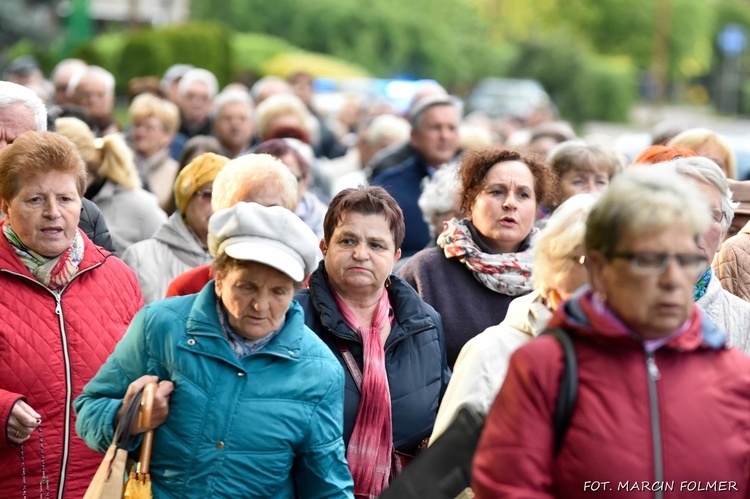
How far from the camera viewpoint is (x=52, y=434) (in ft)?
15.8

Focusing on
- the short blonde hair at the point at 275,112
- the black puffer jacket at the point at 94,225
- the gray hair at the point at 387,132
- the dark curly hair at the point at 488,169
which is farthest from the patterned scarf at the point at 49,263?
the gray hair at the point at 387,132

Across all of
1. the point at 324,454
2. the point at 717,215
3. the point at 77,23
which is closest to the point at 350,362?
the point at 324,454

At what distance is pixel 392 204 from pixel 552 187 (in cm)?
142

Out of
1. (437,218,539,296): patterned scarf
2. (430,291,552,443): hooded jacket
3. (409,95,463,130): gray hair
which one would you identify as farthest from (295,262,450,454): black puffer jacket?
(409,95,463,130): gray hair

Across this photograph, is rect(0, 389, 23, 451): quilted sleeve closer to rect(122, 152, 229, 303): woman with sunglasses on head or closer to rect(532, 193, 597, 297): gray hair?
rect(122, 152, 229, 303): woman with sunglasses on head

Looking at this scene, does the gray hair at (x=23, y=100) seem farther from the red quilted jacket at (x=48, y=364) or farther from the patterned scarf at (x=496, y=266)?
the patterned scarf at (x=496, y=266)

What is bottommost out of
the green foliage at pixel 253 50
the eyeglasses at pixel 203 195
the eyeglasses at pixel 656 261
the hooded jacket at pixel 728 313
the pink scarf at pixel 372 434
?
the pink scarf at pixel 372 434

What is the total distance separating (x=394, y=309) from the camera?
532 centimetres

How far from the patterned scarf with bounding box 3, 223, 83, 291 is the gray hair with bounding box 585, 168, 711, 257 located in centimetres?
248

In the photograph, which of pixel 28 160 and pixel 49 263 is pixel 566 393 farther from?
pixel 28 160

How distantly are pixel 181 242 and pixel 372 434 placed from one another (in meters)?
2.17

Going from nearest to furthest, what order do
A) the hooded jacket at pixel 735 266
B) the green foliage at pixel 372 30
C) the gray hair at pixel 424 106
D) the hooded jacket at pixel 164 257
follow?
the hooded jacket at pixel 735 266
the hooded jacket at pixel 164 257
the gray hair at pixel 424 106
the green foliage at pixel 372 30

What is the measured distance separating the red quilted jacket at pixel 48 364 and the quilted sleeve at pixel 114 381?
0.77 metres

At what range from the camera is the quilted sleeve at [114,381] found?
156 inches
